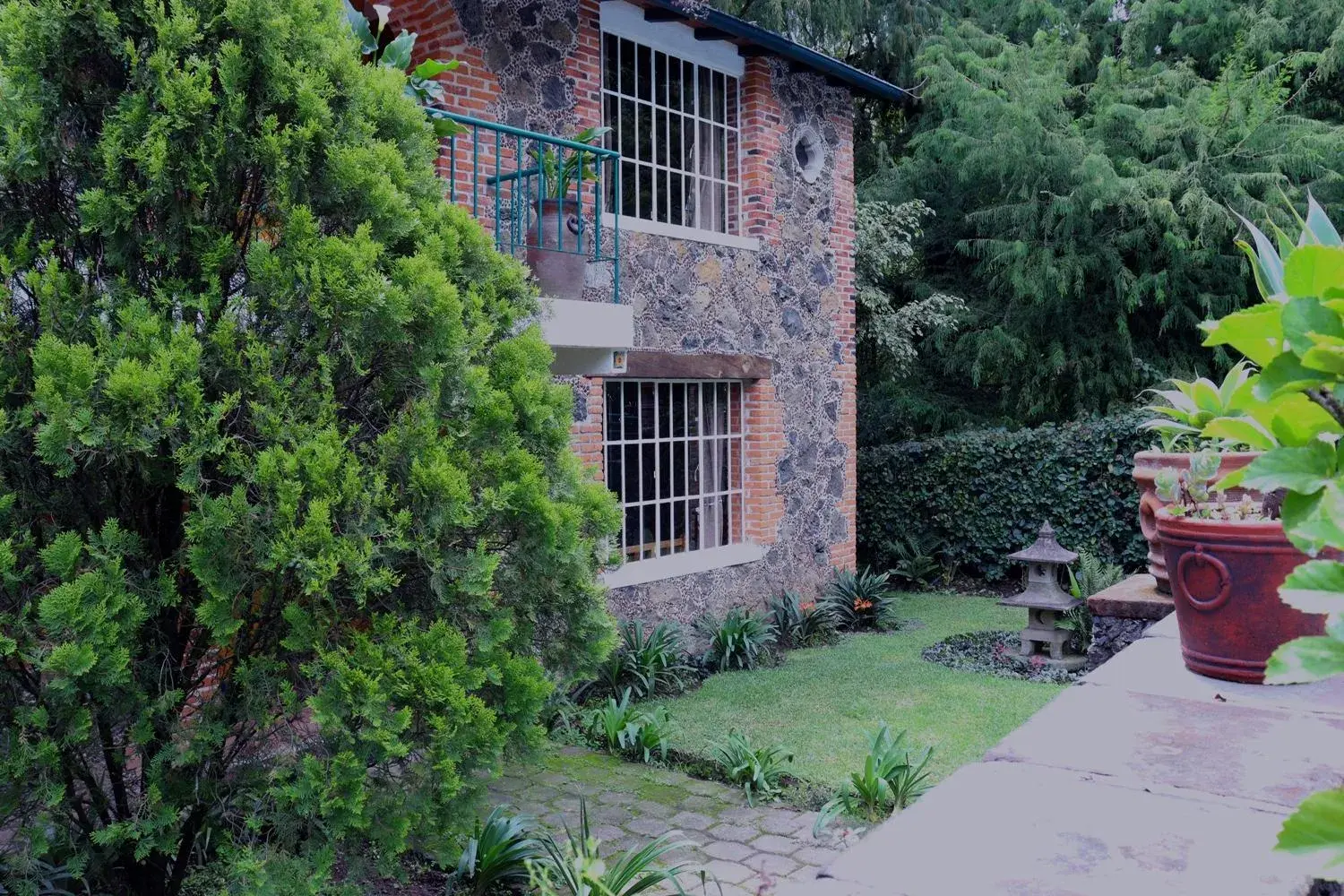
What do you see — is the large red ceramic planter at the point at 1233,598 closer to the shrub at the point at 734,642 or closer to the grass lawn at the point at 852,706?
the grass lawn at the point at 852,706

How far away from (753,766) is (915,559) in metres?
6.72

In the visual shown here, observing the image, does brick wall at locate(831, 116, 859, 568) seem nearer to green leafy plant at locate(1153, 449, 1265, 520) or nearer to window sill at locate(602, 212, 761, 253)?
window sill at locate(602, 212, 761, 253)

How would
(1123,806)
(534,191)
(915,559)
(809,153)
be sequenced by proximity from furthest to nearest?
(915,559), (809,153), (534,191), (1123,806)

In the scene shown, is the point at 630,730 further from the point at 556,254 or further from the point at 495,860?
the point at 556,254

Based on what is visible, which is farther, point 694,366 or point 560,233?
point 694,366

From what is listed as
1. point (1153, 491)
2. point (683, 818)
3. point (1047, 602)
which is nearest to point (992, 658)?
point (1047, 602)

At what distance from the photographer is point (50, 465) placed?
2695mm

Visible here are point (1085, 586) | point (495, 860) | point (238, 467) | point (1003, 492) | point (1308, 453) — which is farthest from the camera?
point (1003, 492)

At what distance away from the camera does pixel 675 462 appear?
8.60m

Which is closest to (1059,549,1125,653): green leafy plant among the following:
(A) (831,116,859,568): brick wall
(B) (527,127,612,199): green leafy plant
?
(A) (831,116,859,568): brick wall

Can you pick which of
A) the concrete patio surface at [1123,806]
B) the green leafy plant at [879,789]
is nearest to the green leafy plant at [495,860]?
the green leafy plant at [879,789]

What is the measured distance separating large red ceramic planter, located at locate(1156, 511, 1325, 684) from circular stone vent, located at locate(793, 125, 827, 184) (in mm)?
6895

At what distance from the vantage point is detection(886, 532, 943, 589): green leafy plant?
37.3 ft

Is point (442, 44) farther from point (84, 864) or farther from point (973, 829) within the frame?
point (973, 829)
